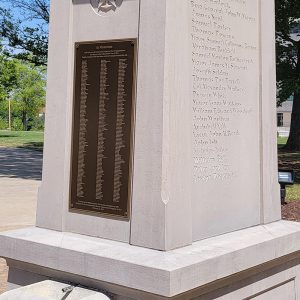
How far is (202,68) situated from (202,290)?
1.58m

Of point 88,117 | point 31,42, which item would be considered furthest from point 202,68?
point 31,42

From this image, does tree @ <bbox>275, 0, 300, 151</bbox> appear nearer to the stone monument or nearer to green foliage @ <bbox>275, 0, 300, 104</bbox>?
green foliage @ <bbox>275, 0, 300, 104</bbox>

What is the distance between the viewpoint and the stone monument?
3678mm

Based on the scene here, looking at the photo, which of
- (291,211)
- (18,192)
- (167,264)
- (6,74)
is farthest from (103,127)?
(6,74)

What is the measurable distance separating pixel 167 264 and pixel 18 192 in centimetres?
1071

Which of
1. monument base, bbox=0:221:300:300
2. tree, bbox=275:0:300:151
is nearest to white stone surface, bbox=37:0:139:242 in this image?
monument base, bbox=0:221:300:300

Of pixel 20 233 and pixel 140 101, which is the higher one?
pixel 140 101

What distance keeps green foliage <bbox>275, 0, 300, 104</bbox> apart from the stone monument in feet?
42.3

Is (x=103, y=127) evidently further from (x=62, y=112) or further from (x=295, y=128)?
(x=295, y=128)

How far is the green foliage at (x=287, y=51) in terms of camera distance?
1702cm

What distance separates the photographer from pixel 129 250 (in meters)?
3.68

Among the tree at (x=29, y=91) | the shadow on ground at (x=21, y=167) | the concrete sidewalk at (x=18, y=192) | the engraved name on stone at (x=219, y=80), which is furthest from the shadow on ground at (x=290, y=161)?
the tree at (x=29, y=91)

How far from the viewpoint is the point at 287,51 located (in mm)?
19453

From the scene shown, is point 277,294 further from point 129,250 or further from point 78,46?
point 78,46
